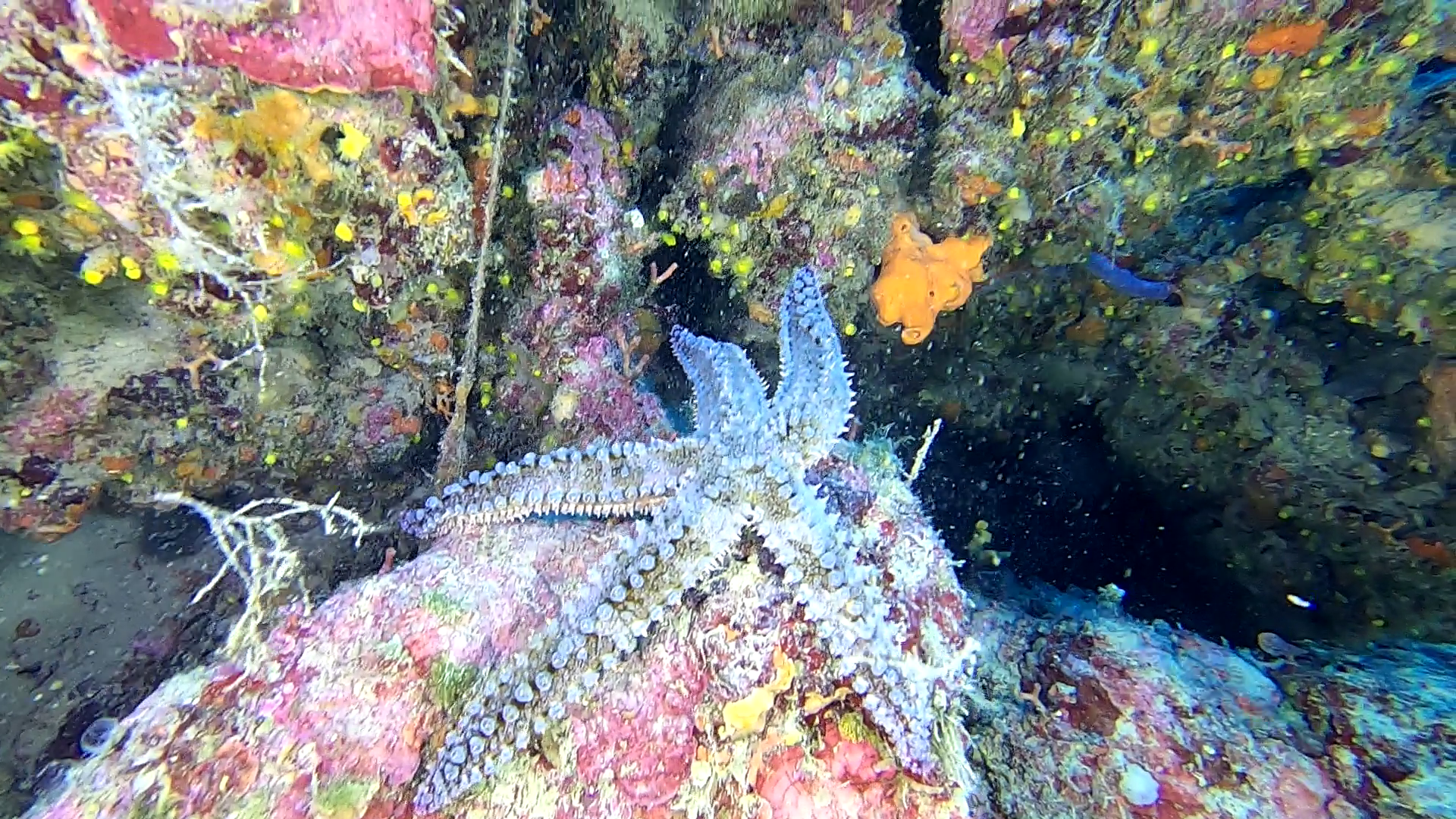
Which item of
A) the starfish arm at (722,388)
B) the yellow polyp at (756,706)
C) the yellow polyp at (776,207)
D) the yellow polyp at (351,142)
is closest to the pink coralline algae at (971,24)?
the yellow polyp at (776,207)

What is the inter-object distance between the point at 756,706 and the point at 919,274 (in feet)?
9.67

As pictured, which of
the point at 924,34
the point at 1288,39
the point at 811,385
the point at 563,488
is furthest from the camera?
the point at 924,34

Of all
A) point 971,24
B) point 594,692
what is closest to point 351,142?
point 594,692

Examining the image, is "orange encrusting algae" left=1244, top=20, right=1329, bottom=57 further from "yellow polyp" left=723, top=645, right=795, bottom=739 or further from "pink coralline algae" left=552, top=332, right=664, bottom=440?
"yellow polyp" left=723, top=645, right=795, bottom=739

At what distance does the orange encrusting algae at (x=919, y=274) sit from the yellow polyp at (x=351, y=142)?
3.07 meters

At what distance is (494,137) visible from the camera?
10.9ft

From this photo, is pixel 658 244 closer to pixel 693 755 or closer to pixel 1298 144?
pixel 693 755

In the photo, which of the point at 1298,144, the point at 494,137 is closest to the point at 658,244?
the point at 494,137

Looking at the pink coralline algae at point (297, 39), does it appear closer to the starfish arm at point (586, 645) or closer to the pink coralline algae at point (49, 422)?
the pink coralline algae at point (49, 422)

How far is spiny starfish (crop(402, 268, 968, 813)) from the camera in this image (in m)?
2.54

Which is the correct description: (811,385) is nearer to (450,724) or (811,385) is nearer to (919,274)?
(919,274)

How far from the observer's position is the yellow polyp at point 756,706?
2678 mm

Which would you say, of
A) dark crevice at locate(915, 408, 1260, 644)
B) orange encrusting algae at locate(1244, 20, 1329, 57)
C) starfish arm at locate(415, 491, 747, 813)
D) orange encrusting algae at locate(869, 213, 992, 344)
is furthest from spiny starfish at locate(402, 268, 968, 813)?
orange encrusting algae at locate(1244, 20, 1329, 57)

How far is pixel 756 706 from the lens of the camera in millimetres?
2699
